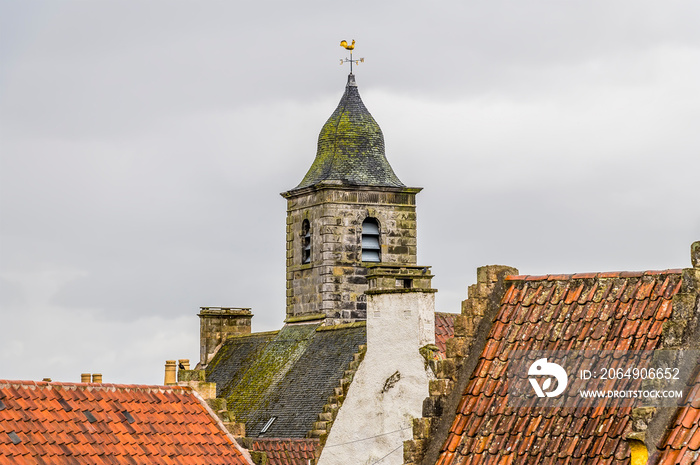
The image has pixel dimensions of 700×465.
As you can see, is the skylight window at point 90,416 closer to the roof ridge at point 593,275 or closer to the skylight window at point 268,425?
the roof ridge at point 593,275

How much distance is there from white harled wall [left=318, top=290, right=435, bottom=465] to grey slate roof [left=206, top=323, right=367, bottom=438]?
53.6 feet

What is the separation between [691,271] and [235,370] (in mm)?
36272

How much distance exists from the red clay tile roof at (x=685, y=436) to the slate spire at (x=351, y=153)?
1422 inches

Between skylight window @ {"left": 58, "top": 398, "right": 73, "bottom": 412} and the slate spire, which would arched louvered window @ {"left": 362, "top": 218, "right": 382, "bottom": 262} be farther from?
skylight window @ {"left": 58, "top": 398, "right": 73, "bottom": 412}

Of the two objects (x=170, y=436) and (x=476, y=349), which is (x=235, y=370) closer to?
(x=170, y=436)

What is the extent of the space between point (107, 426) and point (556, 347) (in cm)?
1065

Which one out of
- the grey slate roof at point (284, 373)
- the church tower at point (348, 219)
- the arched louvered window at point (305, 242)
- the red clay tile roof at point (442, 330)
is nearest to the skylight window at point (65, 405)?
the red clay tile roof at point (442, 330)

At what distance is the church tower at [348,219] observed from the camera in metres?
51.8

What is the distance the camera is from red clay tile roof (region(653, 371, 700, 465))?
1540cm

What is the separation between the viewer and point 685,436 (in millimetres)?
15648

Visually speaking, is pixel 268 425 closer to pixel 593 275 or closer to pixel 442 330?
pixel 442 330

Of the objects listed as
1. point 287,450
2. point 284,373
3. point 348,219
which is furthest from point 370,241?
point 287,450

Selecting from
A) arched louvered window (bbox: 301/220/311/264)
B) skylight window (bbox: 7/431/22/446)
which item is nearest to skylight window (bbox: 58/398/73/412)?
skylight window (bbox: 7/431/22/446)

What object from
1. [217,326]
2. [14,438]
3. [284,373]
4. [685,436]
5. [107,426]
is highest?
[217,326]
